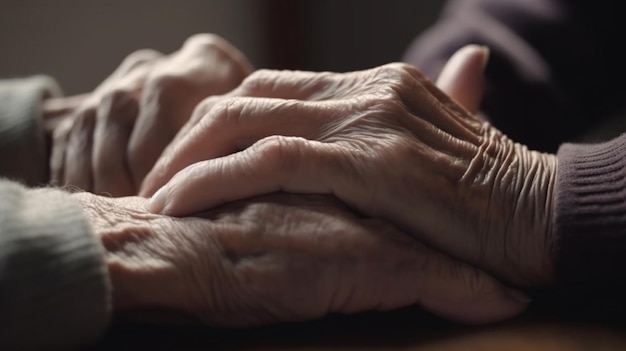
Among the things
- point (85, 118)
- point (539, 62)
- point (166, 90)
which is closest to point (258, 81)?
point (166, 90)

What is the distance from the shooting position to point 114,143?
884 mm

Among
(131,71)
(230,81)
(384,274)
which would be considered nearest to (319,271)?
(384,274)

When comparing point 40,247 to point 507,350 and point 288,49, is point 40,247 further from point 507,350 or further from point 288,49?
point 288,49

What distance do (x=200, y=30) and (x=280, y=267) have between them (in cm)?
162

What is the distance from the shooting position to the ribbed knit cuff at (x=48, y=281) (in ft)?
1.56

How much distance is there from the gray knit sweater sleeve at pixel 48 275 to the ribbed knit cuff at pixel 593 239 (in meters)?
0.35

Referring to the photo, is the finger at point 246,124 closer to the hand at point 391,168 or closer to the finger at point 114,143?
the hand at point 391,168

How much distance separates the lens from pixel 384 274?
58cm

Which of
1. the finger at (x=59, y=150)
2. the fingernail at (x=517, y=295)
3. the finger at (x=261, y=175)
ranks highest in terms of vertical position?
the finger at (x=261, y=175)

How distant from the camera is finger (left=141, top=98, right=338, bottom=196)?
65cm

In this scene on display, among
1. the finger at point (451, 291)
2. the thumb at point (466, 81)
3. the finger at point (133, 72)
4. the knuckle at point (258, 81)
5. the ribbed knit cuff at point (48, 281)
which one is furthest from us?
the finger at point (133, 72)

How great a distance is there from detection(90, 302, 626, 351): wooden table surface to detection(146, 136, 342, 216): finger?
10 centimetres

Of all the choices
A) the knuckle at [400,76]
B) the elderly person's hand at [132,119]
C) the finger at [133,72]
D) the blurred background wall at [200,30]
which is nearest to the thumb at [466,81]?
the knuckle at [400,76]

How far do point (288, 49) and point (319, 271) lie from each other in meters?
1.82
